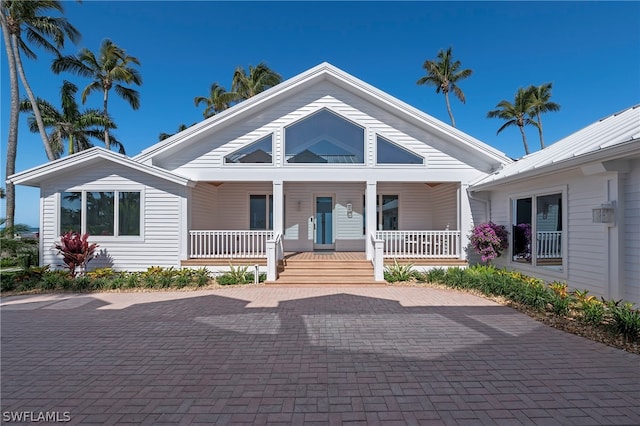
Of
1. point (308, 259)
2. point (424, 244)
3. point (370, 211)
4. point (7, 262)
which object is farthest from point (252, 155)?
point (7, 262)

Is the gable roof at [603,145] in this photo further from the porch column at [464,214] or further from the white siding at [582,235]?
the porch column at [464,214]

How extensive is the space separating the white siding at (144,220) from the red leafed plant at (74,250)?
0.54 metres

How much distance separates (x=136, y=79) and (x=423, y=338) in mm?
24523

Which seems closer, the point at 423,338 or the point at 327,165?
the point at 423,338

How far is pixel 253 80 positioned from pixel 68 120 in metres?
12.4

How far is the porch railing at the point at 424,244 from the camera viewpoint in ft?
33.1

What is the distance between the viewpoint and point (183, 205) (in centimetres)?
969

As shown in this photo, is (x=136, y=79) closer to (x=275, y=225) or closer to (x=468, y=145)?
(x=275, y=225)

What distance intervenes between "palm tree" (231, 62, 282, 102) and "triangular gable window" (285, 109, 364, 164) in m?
→ 15.5

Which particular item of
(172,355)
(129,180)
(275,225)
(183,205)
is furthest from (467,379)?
(129,180)

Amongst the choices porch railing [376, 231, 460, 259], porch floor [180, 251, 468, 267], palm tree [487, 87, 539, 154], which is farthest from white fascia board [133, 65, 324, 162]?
palm tree [487, 87, 539, 154]

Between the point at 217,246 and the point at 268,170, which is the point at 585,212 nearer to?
the point at 268,170

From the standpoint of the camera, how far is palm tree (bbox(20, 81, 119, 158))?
17.4 meters

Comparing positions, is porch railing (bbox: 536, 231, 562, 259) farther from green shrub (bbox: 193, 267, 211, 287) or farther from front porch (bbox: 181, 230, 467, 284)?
green shrub (bbox: 193, 267, 211, 287)
